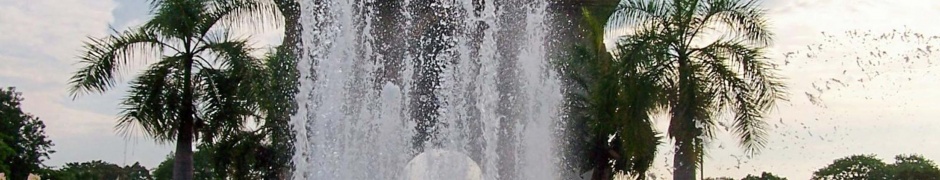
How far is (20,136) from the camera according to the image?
39.5 m

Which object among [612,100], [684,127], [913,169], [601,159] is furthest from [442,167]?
[913,169]

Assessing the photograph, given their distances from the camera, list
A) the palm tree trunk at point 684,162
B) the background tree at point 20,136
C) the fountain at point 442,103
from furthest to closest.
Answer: the background tree at point 20,136, the palm tree trunk at point 684,162, the fountain at point 442,103

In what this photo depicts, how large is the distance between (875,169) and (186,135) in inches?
1613

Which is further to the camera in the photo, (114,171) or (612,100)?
(114,171)

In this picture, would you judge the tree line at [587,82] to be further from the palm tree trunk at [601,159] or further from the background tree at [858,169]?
the background tree at [858,169]

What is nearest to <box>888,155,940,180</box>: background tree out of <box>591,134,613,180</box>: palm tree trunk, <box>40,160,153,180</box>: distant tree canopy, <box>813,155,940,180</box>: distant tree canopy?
<box>813,155,940,180</box>: distant tree canopy

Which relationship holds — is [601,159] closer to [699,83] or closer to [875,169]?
[699,83]

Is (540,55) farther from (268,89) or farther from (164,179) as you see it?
(164,179)

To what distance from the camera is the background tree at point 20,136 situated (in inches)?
1521

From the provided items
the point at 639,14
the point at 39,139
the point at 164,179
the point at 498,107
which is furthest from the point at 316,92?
the point at 164,179

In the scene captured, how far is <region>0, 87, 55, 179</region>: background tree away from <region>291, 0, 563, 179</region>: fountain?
25485 mm

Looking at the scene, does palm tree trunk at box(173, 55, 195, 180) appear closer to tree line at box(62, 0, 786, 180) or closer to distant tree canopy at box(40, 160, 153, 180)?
tree line at box(62, 0, 786, 180)

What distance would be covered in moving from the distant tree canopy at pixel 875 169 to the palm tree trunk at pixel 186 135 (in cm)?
3702

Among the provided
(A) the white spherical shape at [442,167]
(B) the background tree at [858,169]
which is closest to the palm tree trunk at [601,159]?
(A) the white spherical shape at [442,167]
